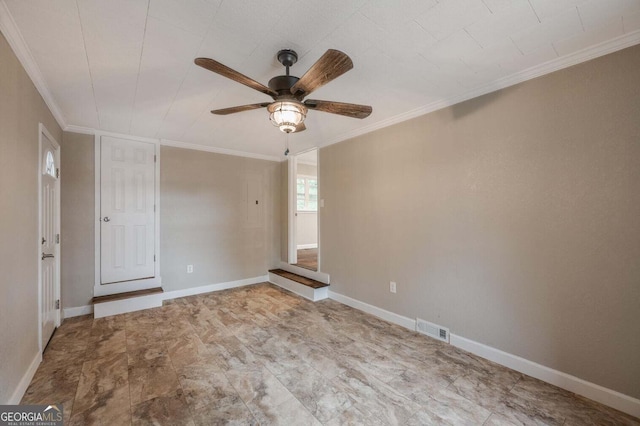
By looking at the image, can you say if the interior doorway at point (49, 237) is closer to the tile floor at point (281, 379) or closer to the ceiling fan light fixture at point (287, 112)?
the tile floor at point (281, 379)

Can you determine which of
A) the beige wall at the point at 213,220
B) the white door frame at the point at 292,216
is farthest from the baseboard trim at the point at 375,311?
the beige wall at the point at 213,220

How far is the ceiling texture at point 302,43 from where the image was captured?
149 centimetres

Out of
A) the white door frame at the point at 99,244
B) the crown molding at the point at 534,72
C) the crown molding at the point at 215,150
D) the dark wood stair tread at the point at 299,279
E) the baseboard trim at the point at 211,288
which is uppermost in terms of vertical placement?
the crown molding at the point at 534,72

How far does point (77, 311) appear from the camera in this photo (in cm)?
344

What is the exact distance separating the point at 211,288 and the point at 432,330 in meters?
3.44

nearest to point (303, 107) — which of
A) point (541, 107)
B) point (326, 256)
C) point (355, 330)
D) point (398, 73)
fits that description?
point (398, 73)

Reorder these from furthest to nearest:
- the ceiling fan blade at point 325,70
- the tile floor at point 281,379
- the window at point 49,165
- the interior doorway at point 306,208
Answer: the interior doorway at point 306,208 < the window at point 49,165 < the tile floor at point 281,379 < the ceiling fan blade at point 325,70

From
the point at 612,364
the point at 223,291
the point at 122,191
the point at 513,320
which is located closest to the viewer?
the point at 612,364

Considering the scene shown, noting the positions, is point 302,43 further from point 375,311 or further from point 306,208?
point 306,208

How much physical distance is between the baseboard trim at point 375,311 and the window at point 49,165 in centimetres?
365

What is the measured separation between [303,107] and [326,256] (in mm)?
2719

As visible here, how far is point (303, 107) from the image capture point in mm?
1860

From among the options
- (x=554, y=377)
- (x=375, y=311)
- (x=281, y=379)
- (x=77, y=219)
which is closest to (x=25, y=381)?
(x=281, y=379)

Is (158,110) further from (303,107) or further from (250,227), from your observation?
(250,227)
